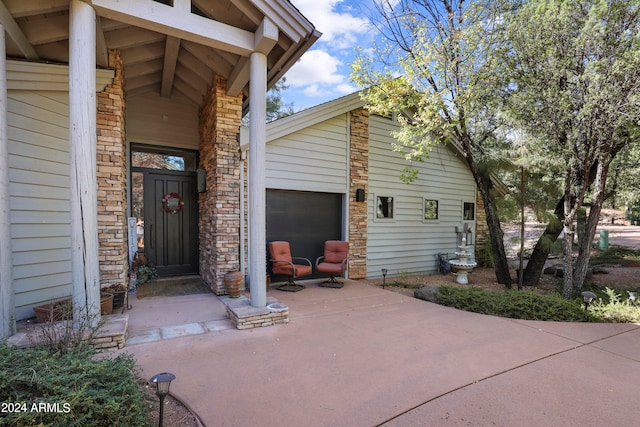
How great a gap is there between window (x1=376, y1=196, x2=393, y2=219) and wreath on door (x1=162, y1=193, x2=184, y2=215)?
14.1ft

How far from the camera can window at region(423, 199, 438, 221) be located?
8184 millimetres

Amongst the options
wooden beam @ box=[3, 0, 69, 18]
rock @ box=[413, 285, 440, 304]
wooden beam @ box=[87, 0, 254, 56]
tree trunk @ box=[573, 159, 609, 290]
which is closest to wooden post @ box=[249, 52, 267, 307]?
wooden beam @ box=[87, 0, 254, 56]

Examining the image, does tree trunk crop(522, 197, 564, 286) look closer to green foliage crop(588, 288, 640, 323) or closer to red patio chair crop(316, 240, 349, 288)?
green foliage crop(588, 288, 640, 323)

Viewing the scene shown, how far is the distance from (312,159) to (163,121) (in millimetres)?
3063

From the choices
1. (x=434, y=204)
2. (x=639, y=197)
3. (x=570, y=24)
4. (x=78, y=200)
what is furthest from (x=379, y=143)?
(x=639, y=197)

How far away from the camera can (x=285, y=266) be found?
5.70m

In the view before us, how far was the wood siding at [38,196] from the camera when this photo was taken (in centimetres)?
356

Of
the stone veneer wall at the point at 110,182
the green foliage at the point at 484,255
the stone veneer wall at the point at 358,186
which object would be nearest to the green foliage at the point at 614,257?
the green foliage at the point at 484,255

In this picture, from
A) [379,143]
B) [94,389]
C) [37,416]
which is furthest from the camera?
[379,143]

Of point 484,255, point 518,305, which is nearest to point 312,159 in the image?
point 518,305

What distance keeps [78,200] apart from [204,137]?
3359mm

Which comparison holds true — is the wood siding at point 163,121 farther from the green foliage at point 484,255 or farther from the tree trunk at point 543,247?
the green foliage at point 484,255

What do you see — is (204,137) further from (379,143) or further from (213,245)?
(379,143)

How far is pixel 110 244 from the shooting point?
4.30 metres
